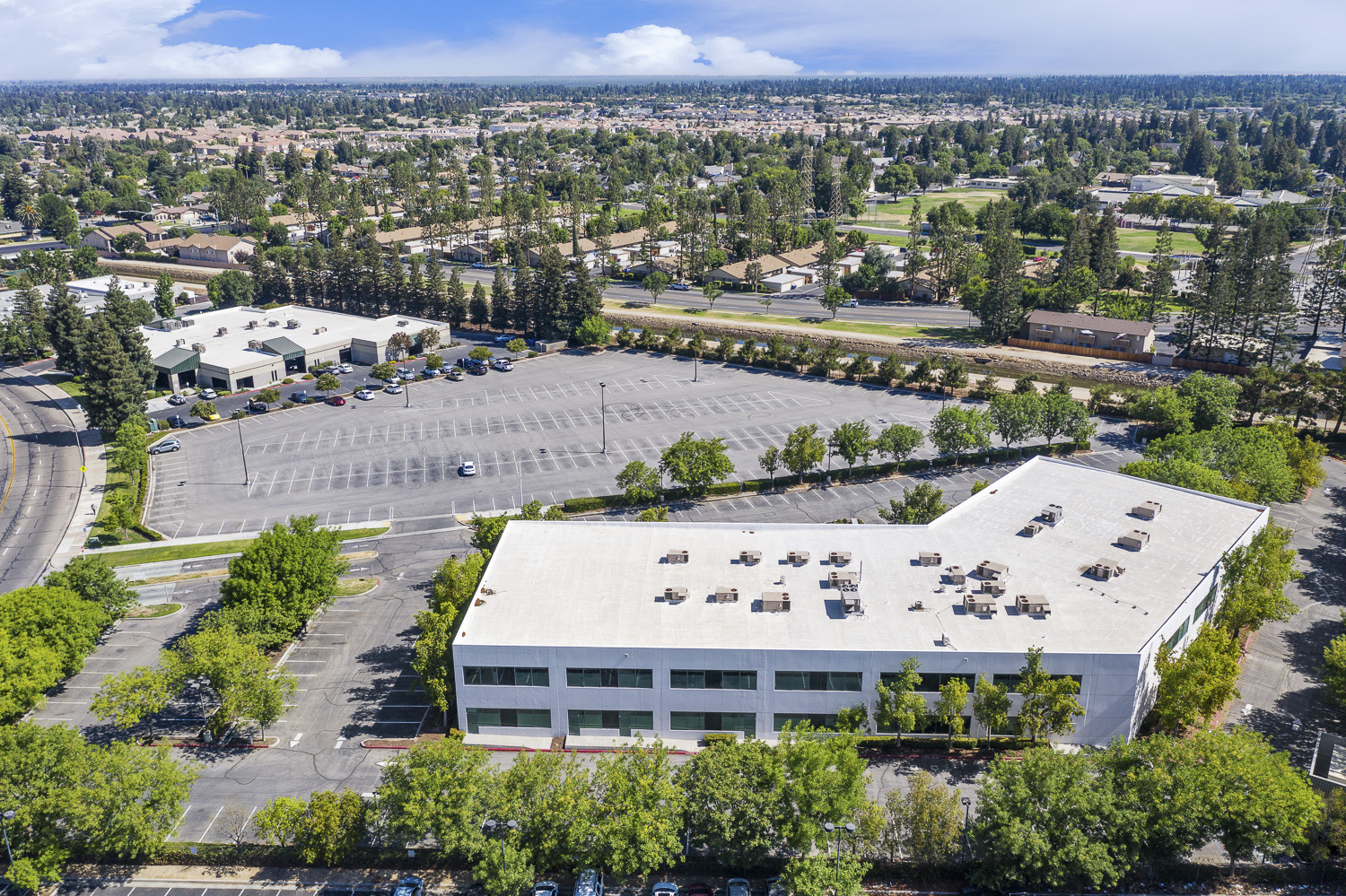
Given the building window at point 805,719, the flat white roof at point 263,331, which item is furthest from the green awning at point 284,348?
the building window at point 805,719

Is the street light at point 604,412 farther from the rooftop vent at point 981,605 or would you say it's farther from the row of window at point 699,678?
the rooftop vent at point 981,605

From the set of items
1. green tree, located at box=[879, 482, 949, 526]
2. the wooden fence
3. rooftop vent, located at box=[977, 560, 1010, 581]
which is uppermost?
rooftop vent, located at box=[977, 560, 1010, 581]

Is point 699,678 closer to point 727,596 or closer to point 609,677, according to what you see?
point 609,677

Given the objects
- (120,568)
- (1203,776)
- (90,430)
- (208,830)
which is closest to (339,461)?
(120,568)

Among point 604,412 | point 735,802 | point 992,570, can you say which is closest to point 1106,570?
point 992,570

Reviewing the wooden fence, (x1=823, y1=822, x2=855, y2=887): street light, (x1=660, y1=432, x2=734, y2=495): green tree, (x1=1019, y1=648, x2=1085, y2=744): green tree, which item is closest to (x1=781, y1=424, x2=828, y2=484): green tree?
(x1=660, y1=432, x2=734, y2=495): green tree

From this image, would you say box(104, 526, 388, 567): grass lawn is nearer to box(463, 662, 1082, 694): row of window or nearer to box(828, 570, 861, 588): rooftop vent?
box(463, 662, 1082, 694): row of window
